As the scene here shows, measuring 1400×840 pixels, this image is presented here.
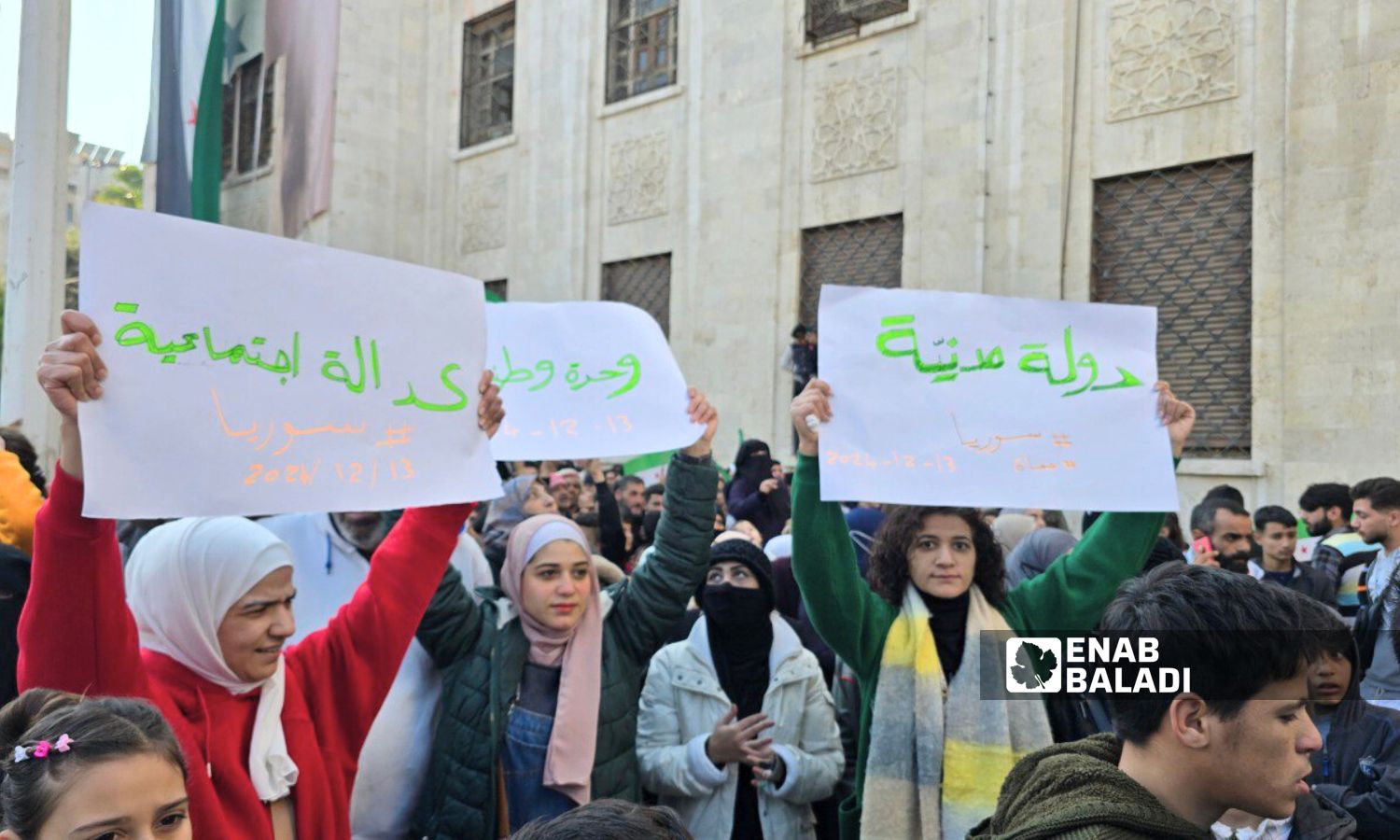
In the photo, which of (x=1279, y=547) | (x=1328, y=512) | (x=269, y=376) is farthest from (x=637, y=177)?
(x=269, y=376)

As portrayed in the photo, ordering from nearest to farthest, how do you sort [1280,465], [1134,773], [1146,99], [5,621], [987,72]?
1. [1134,773]
2. [5,621]
3. [1280,465]
4. [1146,99]
5. [987,72]

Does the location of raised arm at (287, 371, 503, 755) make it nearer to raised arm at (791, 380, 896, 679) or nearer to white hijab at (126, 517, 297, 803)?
white hijab at (126, 517, 297, 803)

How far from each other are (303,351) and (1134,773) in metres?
1.75

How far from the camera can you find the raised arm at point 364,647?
230 cm

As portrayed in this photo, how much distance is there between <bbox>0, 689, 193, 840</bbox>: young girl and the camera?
63.8 inches

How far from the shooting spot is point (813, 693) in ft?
10.6

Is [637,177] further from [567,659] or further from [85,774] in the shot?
[85,774]

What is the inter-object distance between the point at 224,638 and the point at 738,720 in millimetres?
1582

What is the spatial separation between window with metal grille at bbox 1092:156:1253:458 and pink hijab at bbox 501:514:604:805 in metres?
7.40

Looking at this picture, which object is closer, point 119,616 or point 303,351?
point 119,616

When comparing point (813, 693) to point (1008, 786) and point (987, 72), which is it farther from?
point (987, 72)

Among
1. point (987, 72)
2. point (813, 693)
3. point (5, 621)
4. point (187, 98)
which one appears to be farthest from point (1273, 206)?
point (5, 621)

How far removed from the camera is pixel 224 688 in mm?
2080

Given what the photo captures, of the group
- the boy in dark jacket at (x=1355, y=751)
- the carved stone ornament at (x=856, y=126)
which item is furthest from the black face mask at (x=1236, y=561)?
the carved stone ornament at (x=856, y=126)
